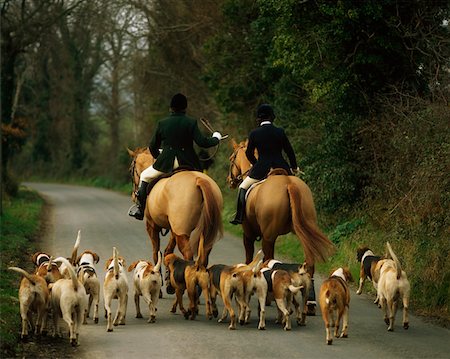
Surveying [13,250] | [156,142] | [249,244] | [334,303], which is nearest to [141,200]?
[156,142]

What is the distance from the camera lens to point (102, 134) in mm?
62594

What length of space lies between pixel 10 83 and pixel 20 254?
658 inches

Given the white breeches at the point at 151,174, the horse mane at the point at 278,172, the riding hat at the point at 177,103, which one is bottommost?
the white breeches at the point at 151,174

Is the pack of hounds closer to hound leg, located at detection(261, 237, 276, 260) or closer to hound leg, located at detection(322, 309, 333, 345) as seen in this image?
hound leg, located at detection(322, 309, 333, 345)

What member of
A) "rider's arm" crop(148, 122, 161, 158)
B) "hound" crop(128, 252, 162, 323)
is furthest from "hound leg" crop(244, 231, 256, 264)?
"hound" crop(128, 252, 162, 323)

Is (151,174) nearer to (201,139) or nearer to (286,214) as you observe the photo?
(201,139)

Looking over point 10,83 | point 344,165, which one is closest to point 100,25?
point 10,83

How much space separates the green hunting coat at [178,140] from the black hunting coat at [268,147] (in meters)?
0.60

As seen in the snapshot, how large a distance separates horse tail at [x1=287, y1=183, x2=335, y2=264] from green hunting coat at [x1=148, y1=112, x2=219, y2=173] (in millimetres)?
1595

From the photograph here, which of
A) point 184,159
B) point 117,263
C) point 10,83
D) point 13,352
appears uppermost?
point 10,83

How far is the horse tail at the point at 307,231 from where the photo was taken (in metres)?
11.2

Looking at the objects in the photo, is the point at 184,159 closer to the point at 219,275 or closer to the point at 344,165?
the point at 219,275

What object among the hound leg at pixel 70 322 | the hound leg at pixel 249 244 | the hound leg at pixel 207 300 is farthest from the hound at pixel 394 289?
the hound leg at pixel 70 322

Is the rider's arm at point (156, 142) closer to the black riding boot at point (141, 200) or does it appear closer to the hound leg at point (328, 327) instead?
the black riding boot at point (141, 200)
